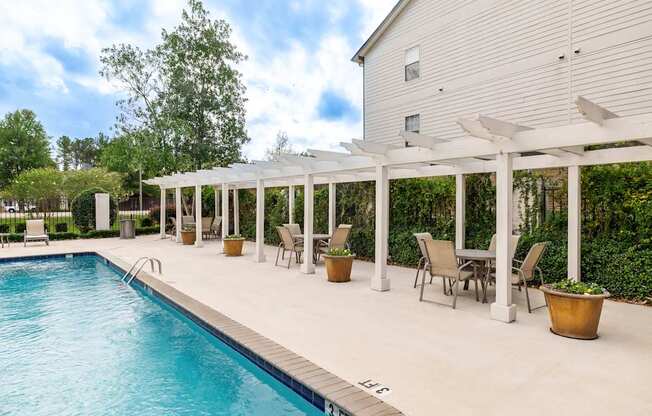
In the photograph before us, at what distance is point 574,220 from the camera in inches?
240

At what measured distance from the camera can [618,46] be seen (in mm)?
8016

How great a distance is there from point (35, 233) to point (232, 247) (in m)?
8.18

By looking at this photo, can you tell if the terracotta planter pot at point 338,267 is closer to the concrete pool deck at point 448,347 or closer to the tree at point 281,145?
the concrete pool deck at point 448,347

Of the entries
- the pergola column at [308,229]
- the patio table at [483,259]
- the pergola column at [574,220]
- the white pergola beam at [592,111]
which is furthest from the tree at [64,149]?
the white pergola beam at [592,111]

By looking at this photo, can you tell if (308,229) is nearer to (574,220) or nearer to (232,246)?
(232,246)

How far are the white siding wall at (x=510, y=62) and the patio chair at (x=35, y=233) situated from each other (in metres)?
11.4

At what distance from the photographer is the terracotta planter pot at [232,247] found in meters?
10.9

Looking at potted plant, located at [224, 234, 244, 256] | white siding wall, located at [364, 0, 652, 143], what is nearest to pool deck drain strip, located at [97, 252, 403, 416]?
potted plant, located at [224, 234, 244, 256]

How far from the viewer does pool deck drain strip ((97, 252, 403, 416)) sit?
280 centimetres

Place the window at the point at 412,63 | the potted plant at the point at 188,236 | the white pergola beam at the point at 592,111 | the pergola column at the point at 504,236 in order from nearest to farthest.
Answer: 1. the white pergola beam at the point at 592,111
2. the pergola column at the point at 504,236
3. the window at the point at 412,63
4. the potted plant at the point at 188,236

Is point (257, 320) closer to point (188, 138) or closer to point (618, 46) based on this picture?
point (618, 46)

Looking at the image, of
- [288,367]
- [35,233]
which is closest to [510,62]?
[288,367]

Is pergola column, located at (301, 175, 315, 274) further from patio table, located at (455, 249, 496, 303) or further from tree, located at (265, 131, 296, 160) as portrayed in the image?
tree, located at (265, 131, 296, 160)

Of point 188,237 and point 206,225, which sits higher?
point 206,225
